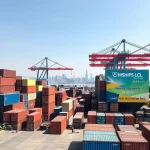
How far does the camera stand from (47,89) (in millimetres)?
58344

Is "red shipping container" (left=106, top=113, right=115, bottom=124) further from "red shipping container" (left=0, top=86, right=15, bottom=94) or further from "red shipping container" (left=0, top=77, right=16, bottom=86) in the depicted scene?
"red shipping container" (left=0, top=77, right=16, bottom=86)

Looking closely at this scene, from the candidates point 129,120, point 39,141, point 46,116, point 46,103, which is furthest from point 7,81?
point 129,120

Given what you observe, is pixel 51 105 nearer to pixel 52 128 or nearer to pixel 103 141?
pixel 52 128

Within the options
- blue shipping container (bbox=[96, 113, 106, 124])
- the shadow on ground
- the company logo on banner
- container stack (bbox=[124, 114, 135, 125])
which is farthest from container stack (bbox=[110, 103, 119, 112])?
the shadow on ground

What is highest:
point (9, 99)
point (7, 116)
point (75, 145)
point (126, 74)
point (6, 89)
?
point (126, 74)

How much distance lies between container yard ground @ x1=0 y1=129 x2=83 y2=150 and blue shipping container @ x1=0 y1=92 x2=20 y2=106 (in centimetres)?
611

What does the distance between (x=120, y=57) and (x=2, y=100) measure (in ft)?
157

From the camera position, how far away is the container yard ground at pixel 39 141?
35469mm

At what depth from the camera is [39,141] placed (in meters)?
38.9

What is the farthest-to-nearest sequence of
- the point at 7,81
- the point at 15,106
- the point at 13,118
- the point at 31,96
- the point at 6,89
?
1. the point at 31,96
2. the point at 7,81
3. the point at 6,89
4. the point at 15,106
5. the point at 13,118

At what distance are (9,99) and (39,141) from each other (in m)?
14.2

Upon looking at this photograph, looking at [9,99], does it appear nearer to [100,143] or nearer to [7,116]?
[7,116]

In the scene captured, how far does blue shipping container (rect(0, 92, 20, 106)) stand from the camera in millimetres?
47656

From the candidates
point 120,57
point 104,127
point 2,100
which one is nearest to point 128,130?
point 104,127
